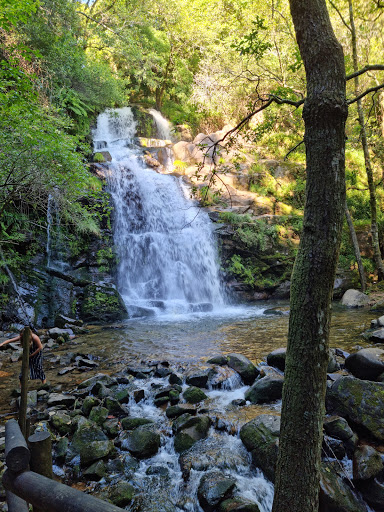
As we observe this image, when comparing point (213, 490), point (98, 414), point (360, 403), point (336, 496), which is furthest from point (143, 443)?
point (360, 403)

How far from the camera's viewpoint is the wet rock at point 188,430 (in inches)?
157

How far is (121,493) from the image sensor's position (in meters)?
3.20

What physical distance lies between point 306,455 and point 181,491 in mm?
1965

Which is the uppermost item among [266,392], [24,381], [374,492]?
[24,381]

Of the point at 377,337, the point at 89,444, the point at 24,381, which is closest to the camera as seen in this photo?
the point at 24,381

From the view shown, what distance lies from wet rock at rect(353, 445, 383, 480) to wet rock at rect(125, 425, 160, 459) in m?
2.22

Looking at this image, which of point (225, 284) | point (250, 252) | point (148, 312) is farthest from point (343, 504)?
point (250, 252)

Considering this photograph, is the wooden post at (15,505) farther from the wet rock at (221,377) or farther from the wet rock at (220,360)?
the wet rock at (220,360)

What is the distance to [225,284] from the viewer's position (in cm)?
1535

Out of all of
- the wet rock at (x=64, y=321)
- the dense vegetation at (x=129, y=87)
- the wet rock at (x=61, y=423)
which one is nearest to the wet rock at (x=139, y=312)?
the wet rock at (x=64, y=321)

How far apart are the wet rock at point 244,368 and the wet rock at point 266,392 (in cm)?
62

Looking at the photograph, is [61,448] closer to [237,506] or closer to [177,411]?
[177,411]

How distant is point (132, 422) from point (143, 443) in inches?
21.5

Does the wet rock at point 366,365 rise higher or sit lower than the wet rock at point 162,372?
higher
